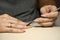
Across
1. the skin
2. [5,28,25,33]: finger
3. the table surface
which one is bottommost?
the table surface

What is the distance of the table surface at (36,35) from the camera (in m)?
0.75

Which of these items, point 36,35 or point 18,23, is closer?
point 36,35

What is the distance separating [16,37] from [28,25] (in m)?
0.18

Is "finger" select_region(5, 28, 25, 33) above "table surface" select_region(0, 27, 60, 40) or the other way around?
above

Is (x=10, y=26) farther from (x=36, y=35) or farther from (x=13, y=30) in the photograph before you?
(x=36, y=35)

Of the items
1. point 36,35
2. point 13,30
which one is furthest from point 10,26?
point 36,35

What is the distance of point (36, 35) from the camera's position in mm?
785

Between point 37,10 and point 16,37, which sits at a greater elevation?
point 37,10

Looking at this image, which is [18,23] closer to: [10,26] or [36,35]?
[10,26]

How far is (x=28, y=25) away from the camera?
92 cm

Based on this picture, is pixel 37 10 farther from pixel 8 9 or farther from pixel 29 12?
pixel 8 9

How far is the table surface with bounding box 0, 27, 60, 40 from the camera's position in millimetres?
A: 755

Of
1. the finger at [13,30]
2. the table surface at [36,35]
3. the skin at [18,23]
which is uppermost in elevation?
the skin at [18,23]

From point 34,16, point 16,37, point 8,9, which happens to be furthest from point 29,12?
point 16,37
